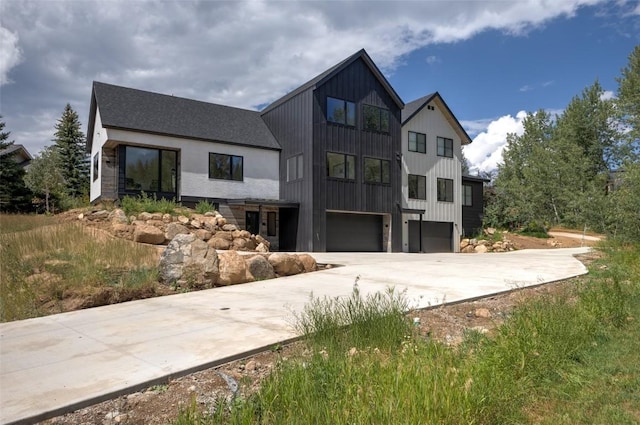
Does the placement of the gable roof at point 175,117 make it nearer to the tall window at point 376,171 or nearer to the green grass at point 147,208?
the green grass at point 147,208

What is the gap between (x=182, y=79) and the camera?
22.2 metres

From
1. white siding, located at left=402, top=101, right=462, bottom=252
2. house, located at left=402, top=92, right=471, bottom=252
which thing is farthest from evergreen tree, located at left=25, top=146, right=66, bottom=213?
house, located at left=402, top=92, right=471, bottom=252

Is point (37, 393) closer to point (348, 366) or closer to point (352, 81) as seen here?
point (348, 366)

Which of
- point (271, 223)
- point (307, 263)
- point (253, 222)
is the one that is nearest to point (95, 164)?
A: point (253, 222)

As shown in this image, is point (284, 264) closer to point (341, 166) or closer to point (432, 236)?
point (341, 166)

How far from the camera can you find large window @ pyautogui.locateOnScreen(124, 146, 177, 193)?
64.0 ft

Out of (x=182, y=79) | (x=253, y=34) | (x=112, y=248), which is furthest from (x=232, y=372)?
(x=182, y=79)

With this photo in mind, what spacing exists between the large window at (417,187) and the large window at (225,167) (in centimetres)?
1045

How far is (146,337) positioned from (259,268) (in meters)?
4.52

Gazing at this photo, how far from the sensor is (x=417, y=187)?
1046 inches

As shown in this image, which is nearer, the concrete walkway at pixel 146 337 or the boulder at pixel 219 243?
the concrete walkway at pixel 146 337

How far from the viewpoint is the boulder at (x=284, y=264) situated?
9.95 metres

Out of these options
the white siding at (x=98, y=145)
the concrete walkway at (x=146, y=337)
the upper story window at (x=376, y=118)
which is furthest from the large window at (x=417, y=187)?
the concrete walkway at (x=146, y=337)

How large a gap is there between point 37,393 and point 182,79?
20964 millimetres
